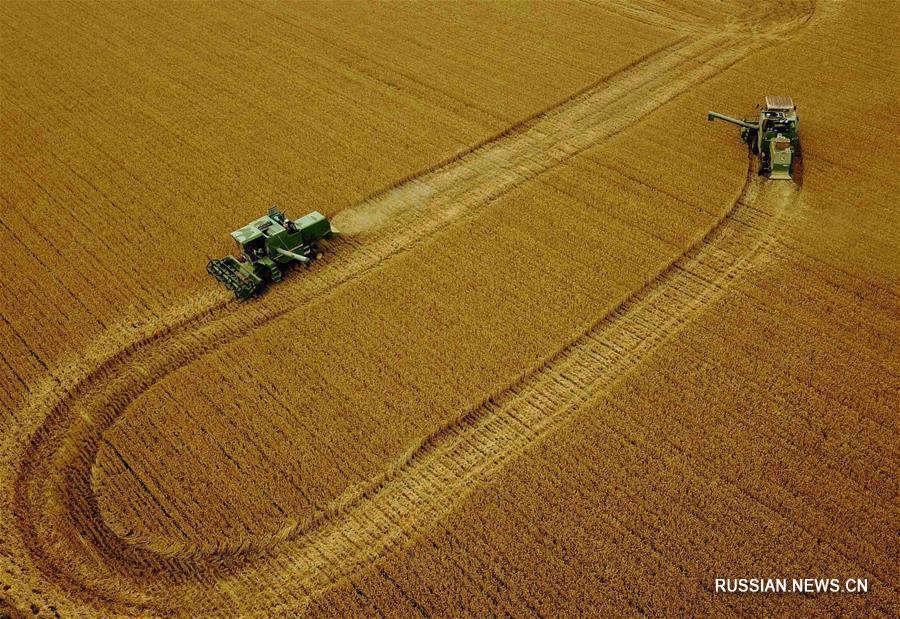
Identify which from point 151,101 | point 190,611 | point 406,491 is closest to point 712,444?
point 406,491

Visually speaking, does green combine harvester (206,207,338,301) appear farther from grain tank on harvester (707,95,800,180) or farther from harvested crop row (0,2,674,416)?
grain tank on harvester (707,95,800,180)

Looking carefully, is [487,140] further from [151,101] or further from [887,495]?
[887,495]

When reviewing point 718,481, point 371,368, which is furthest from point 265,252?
point 718,481

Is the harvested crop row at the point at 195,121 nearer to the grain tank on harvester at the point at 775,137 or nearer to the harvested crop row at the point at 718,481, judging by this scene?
the grain tank on harvester at the point at 775,137

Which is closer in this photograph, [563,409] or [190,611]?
[190,611]

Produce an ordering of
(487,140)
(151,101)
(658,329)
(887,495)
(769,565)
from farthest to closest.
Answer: (151,101), (487,140), (658,329), (887,495), (769,565)

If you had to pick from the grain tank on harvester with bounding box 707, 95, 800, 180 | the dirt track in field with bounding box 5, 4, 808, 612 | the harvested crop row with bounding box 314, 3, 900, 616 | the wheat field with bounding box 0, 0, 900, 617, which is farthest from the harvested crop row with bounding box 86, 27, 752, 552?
the grain tank on harvester with bounding box 707, 95, 800, 180
